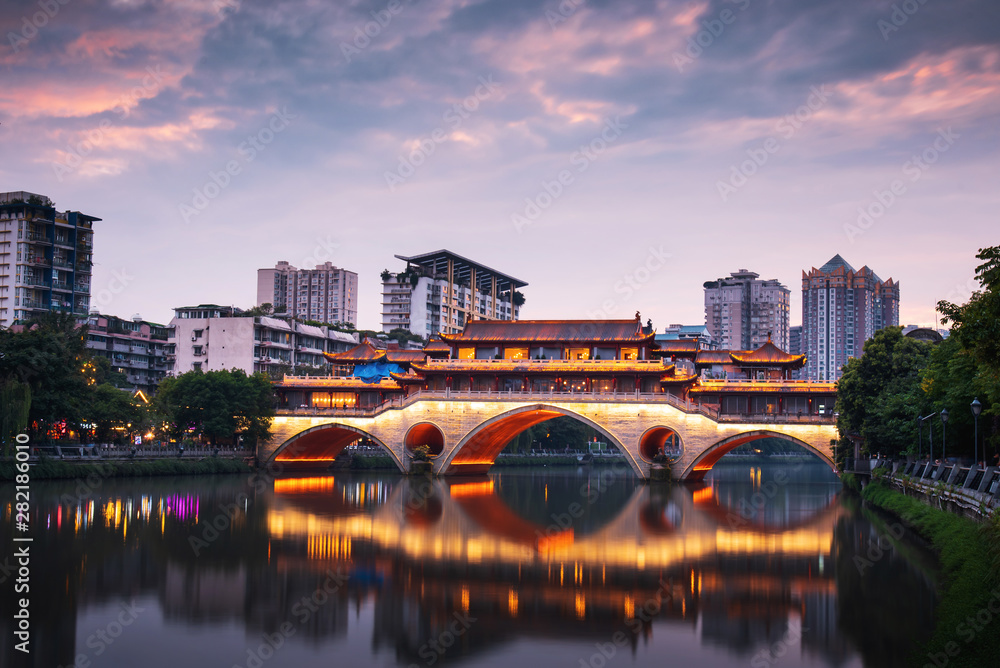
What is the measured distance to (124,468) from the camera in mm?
51438

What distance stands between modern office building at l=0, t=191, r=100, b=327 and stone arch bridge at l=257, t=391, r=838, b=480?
29.8m

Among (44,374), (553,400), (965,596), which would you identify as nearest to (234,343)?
(44,374)

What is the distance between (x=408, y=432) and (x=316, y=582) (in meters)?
39.2

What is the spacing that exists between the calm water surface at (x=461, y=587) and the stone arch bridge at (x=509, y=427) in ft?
49.3

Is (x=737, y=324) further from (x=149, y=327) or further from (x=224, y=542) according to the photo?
(x=224, y=542)

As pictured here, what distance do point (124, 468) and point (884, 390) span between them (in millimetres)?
39400

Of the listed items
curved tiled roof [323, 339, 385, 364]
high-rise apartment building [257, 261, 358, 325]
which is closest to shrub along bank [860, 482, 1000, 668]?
curved tiled roof [323, 339, 385, 364]

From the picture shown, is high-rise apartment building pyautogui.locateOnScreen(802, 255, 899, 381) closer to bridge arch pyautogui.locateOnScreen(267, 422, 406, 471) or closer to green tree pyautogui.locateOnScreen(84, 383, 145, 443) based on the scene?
bridge arch pyautogui.locateOnScreen(267, 422, 406, 471)

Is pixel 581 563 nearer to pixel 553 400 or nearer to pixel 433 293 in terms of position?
pixel 553 400

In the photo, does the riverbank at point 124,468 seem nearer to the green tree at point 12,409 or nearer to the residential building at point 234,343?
the green tree at point 12,409

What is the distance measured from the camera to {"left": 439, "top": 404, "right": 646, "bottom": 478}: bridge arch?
2223 inches

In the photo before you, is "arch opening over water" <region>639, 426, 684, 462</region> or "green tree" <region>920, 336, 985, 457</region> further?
"arch opening over water" <region>639, 426, 684, 462</region>

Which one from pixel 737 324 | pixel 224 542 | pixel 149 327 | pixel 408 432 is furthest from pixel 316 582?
pixel 737 324

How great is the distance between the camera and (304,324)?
93.5 m
